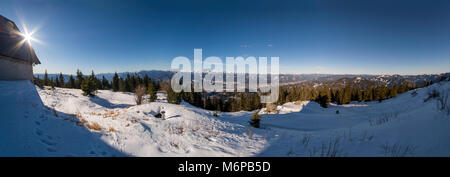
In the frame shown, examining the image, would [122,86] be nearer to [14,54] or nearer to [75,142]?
[14,54]

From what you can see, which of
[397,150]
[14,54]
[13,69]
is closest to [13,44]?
[14,54]

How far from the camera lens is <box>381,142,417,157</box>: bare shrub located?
280 centimetres

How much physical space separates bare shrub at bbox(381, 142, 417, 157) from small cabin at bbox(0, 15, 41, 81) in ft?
70.3

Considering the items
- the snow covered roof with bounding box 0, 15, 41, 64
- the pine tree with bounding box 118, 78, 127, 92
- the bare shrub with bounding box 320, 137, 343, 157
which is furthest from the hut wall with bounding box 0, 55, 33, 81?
the pine tree with bounding box 118, 78, 127, 92

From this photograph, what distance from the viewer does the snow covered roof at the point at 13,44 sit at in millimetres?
10641

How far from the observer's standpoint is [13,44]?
11461mm

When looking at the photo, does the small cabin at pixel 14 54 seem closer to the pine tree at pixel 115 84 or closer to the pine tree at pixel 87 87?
the pine tree at pixel 87 87

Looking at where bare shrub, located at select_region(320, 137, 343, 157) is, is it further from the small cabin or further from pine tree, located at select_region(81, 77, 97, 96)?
pine tree, located at select_region(81, 77, 97, 96)

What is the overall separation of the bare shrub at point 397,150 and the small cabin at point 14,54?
21.4 m

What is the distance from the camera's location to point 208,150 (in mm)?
3826

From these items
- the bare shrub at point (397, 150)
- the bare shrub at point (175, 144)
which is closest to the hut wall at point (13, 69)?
the bare shrub at point (175, 144)
